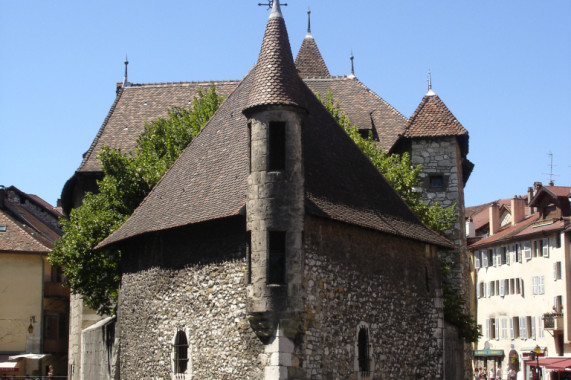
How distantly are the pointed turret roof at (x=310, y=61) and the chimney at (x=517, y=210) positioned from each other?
23905mm

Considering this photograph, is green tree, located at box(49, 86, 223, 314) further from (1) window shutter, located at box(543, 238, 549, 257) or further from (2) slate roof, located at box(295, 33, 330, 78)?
(1) window shutter, located at box(543, 238, 549, 257)

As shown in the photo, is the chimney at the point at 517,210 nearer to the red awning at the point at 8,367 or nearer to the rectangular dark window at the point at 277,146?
the red awning at the point at 8,367

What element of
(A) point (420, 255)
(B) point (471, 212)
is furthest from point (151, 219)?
(B) point (471, 212)

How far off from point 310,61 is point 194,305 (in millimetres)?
23011

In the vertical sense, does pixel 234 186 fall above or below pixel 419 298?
above

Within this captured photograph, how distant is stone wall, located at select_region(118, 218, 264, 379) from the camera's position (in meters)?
20.5

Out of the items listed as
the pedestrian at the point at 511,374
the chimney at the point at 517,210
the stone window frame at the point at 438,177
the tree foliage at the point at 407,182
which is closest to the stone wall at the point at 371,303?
the tree foliage at the point at 407,182

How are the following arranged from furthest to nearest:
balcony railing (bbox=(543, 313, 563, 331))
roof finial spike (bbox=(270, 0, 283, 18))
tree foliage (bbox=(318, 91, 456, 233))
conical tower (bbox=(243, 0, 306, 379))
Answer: balcony railing (bbox=(543, 313, 563, 331))
tree foliage (bbox=(318, 91, 456, 233))
roof finial spike (bbox=(270, 0, 283, 18))
conical tower (bbox=(243, 0, 306, 379))

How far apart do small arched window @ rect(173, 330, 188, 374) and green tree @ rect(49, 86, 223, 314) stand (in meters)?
8.03

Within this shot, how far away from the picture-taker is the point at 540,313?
53656 millimetres

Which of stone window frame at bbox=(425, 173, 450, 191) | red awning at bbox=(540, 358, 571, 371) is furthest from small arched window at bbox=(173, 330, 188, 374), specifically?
red awning at bbox=(540, 358, 571, 371)

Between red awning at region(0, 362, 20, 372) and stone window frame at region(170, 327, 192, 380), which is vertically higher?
stone window frame at region(170, 327, 192, 380)

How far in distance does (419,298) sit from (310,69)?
64.5ft

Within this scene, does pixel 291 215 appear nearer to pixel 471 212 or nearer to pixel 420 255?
pixel 420 255
